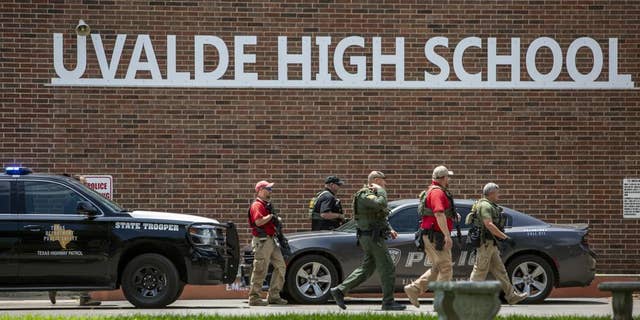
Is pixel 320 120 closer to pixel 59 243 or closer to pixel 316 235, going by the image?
pixel 316 235

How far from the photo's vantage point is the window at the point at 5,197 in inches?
627

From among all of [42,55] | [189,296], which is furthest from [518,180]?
[42,55]

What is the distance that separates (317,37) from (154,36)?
262 centimetres

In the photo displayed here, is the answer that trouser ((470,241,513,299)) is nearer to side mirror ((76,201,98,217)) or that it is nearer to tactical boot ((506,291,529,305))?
tactical boot ((506,291,529,305))

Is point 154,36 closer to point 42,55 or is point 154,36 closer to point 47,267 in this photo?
point 42,55

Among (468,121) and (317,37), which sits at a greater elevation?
(317,37)

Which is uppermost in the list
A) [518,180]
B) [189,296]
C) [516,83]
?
[516,83]

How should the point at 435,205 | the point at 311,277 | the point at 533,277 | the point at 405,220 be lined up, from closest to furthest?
the point at 435,205
the point at 311,277
the point at 533,277
the point at 405,220

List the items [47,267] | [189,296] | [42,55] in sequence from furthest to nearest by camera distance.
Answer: [42,55] < [189,296] < [47,267]

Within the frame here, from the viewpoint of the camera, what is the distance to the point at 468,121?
2127cm

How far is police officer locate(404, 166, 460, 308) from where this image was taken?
15578 mm

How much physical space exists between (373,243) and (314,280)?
1938 millimetres

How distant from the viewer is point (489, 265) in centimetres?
1634

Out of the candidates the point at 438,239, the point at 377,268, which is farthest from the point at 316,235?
the point at 438,239
